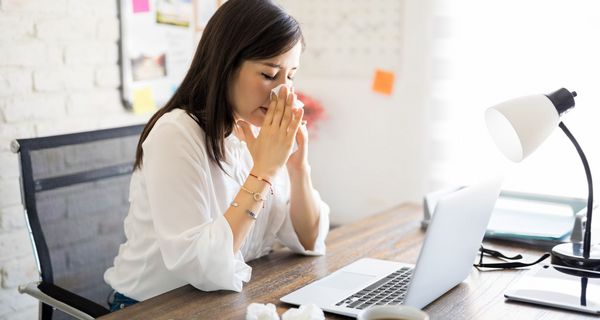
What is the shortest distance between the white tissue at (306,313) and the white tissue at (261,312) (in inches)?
0.8

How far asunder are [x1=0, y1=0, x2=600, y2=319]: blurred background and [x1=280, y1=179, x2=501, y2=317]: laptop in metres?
1.04

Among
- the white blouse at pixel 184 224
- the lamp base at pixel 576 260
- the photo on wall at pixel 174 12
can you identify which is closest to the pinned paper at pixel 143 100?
the photo on wall at pixel 174 12

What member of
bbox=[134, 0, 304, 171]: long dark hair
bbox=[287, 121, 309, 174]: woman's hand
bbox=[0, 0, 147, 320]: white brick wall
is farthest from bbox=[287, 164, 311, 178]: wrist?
bbox=[0, 0, 147, 320]: white brick wall

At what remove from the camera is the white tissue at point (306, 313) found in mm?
1170

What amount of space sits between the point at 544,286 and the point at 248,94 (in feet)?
2.28

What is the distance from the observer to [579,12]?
2.54 meters

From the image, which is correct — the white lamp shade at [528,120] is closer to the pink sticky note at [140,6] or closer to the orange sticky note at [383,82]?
the pink sticky note at [140,6]

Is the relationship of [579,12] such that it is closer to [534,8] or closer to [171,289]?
[534,8]

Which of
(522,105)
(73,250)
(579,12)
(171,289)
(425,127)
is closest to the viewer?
(522,105)

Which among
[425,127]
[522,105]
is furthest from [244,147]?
[425,127]

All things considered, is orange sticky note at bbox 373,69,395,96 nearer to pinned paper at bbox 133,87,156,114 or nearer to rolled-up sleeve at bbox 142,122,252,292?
pinned paper at bbox 133,87,156,114

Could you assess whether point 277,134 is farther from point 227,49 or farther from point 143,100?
point 143,100

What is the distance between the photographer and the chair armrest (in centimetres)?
146

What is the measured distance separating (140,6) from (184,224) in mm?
1234
